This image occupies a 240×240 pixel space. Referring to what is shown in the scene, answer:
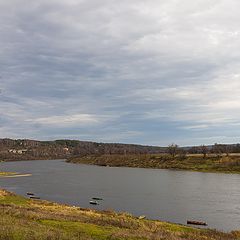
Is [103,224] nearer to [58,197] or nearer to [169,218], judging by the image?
[169,218]

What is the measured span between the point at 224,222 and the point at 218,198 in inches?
887

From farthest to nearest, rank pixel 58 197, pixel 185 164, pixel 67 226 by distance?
1. pixel 185 164
2. pixel 58 197
3. pixel 67 226

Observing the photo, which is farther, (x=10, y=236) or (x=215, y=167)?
(x=215, y=167)

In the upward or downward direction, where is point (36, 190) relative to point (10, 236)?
downward

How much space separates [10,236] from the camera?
59.8 feet

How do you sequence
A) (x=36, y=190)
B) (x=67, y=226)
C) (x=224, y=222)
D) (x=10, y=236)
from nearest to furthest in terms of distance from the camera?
1. (x=10, y=236)
2. (x=67, y=226)
3. (x=224, y=222)
4. (x=36, y=190)

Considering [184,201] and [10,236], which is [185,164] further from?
[10,236]

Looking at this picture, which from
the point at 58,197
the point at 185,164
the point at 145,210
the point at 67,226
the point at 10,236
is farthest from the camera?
the point at 185,164

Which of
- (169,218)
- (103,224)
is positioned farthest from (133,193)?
(103,224)

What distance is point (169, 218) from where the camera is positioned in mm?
52562

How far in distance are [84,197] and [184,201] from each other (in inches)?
818

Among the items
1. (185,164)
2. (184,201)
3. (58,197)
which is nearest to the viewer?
(184,201)

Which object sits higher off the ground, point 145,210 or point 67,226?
point 67,226

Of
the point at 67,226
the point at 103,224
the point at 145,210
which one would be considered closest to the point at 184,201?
the point at 145,210
